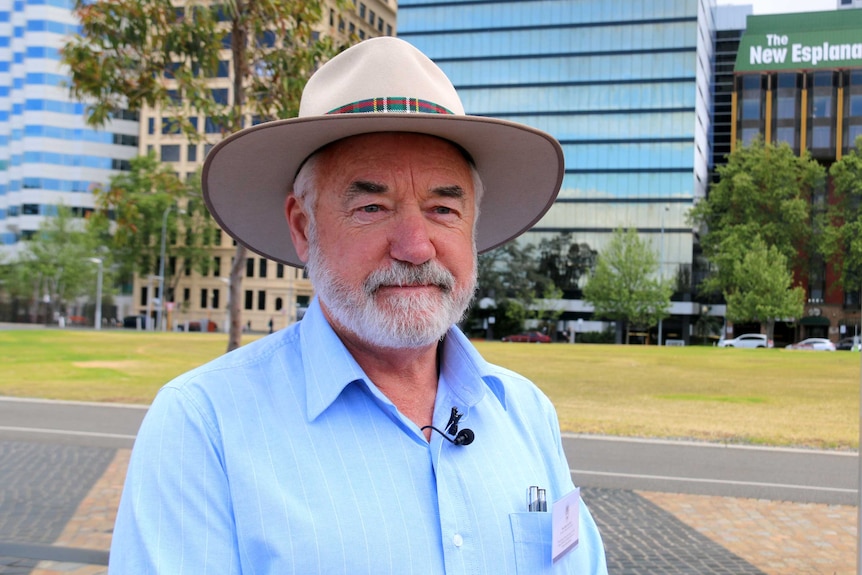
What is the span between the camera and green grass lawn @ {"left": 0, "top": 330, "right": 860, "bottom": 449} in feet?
44.0

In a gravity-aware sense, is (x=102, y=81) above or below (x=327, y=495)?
above

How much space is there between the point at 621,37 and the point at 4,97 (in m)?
67.1

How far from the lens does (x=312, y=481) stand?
151cm

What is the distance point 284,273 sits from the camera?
8606cm

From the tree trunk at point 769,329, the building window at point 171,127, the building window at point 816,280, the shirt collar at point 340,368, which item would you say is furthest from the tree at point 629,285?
the shirt collar at point 340,368

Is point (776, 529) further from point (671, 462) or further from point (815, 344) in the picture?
point (815, 344)

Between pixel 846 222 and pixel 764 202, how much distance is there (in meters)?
6.59

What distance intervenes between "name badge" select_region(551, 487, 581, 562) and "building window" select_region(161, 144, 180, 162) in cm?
8473

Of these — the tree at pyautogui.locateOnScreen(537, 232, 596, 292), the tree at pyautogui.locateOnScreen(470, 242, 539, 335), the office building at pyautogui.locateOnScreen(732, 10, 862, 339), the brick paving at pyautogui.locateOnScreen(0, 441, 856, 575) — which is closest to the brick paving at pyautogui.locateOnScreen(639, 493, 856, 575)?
the brick paving at pyautogui.locateOnScreen(0, 441, 856, 575)

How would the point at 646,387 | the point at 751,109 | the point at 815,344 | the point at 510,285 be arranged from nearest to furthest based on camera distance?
1. the point at 646,387
2. the point at 815,344
3. the point at 751,109
4. the point at 510,285

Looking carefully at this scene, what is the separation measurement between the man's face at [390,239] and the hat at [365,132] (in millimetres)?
64

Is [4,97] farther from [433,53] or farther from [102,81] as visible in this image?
[102,81]

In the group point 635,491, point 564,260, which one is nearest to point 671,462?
point 635,491

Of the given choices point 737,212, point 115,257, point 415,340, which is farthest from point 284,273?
point 415,340
